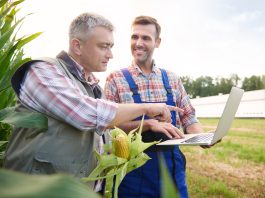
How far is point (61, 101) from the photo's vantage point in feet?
3.54

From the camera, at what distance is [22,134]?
1146 millimetres

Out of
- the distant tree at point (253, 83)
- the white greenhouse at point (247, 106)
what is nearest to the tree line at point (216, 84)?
the distant tree at point (253, 83)

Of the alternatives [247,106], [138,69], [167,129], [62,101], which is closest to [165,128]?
[167,129]

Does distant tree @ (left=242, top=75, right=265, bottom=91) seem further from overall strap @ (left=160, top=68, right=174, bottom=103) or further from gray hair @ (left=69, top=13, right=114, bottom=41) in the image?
gray hair @ (left=69, top=13, right=114, bottom=41)

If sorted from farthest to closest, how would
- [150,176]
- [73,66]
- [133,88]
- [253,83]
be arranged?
[253,83], [133,88], [150,176], [73,66]

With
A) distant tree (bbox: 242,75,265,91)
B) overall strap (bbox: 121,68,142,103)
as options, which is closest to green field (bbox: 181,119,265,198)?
overall strap (bbox: 121,68,142,103)

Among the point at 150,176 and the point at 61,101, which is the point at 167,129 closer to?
the point at 150,176

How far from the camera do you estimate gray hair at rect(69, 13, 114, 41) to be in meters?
1.38

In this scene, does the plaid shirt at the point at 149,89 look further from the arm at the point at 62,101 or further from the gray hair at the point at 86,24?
the arm at the point at 62,101

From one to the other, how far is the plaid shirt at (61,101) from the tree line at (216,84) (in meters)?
46.1

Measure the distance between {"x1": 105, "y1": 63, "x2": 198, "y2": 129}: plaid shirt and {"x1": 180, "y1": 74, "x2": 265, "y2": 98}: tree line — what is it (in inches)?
1774

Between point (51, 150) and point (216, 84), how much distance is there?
170 feet

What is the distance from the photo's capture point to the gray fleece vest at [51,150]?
108 centimetres

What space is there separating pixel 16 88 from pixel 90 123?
29cm
